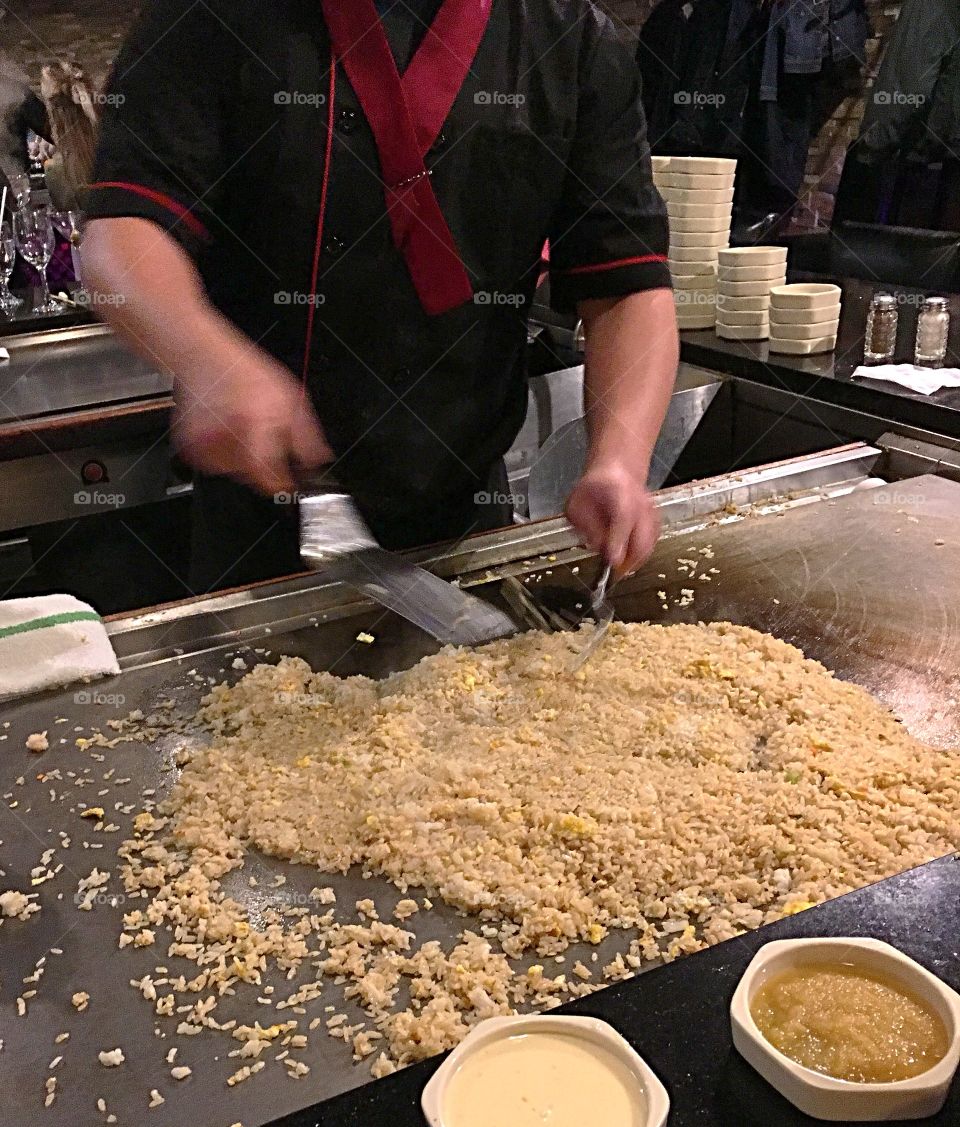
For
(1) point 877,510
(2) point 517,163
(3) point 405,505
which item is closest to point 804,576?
(1) point 877,510

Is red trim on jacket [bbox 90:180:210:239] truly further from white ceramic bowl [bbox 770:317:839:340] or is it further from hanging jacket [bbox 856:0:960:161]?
hanging jacket [bbox 856:0:960:161]

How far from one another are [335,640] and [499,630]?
10.4 inches

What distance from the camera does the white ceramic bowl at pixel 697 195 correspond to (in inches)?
127

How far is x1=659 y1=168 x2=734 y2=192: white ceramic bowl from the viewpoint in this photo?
10.5 ft

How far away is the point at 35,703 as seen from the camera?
1567mm

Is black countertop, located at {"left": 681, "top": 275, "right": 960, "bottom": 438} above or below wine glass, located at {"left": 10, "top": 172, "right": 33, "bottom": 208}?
below

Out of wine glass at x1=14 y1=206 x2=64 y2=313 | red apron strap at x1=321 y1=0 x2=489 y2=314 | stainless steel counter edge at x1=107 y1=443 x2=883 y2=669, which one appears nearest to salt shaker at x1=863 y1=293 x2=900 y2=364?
stainless steel counter edge at x1=107 y1=443 x2=883 y2=669

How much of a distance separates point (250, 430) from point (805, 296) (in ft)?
6.66

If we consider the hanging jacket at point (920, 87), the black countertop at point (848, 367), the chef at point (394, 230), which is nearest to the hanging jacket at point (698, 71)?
the hanging jacket at point (920, 87)

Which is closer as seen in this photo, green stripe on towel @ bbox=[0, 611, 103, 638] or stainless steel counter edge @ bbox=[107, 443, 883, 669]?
green stripe on towel @ bbox=[0, 611, 103, 638]

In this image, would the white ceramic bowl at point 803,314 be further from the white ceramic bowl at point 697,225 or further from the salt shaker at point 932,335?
the white ceramic bowl at point 697,225

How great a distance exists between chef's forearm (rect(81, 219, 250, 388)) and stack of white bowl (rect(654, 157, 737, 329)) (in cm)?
193

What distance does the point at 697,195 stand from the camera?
3.23 meters

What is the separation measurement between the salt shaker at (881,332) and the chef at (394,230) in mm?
1030
